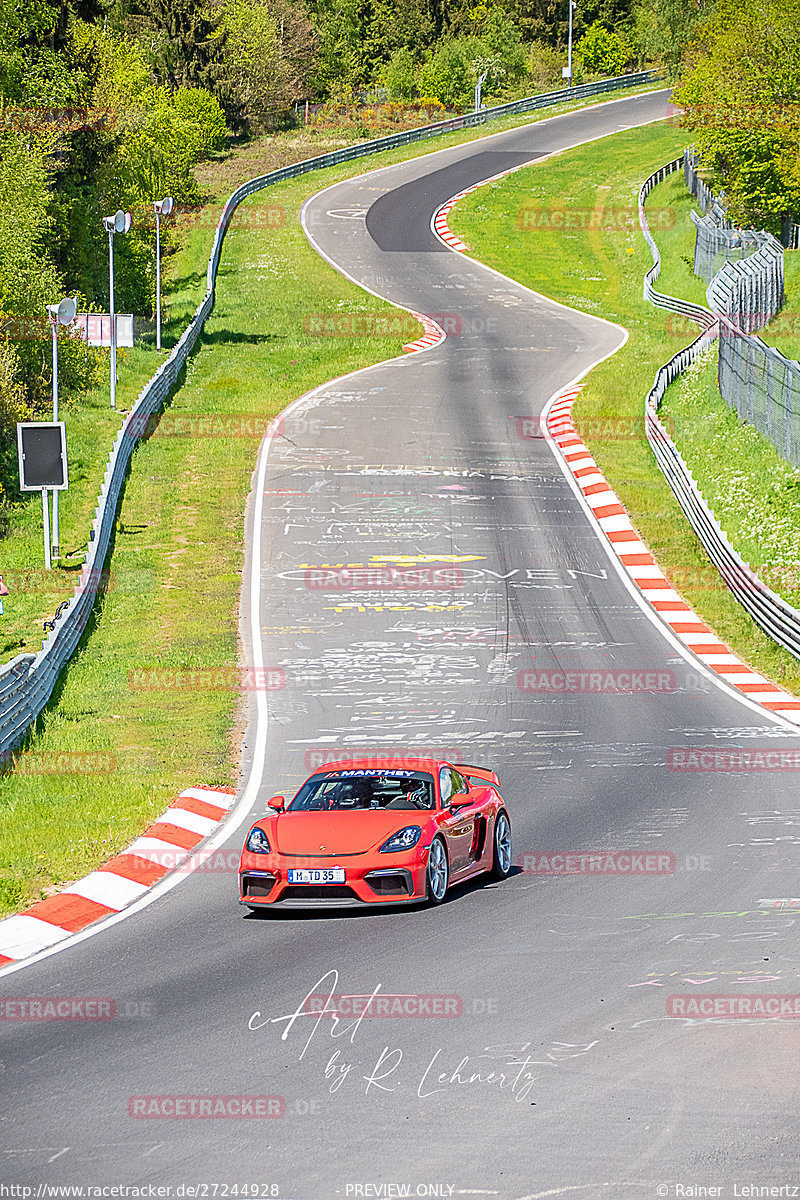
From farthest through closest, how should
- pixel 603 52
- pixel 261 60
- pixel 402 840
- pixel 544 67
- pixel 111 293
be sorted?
pixel 603 52
pixel 544 67
pixel 261 60
pixel 111 293
pixel 402 840

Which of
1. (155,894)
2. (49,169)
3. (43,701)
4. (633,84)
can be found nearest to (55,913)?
(155,894)

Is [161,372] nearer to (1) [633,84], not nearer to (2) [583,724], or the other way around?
(2) [583,724]

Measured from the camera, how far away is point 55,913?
41.2 feet

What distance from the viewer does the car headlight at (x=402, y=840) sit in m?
12.1

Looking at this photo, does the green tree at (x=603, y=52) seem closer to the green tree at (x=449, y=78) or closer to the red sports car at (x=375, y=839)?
the green tree at (x=449, y=78)

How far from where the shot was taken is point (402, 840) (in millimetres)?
12125

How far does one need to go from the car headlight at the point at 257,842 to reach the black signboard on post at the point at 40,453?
15.6 m

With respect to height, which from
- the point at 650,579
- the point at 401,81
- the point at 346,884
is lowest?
the point at 650,579

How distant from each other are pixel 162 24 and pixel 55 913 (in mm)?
84932

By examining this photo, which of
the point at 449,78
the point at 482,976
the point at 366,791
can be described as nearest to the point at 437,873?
the point at 366,791

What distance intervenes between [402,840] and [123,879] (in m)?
3.10

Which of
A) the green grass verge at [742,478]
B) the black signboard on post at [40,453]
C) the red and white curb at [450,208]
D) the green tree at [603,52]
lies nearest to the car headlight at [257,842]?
the black signboard on post at [40,453]

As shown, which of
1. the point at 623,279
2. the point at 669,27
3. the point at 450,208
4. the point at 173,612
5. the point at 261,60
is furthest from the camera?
the point at 669,27

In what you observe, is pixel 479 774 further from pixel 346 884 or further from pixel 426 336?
pixel 426 336
